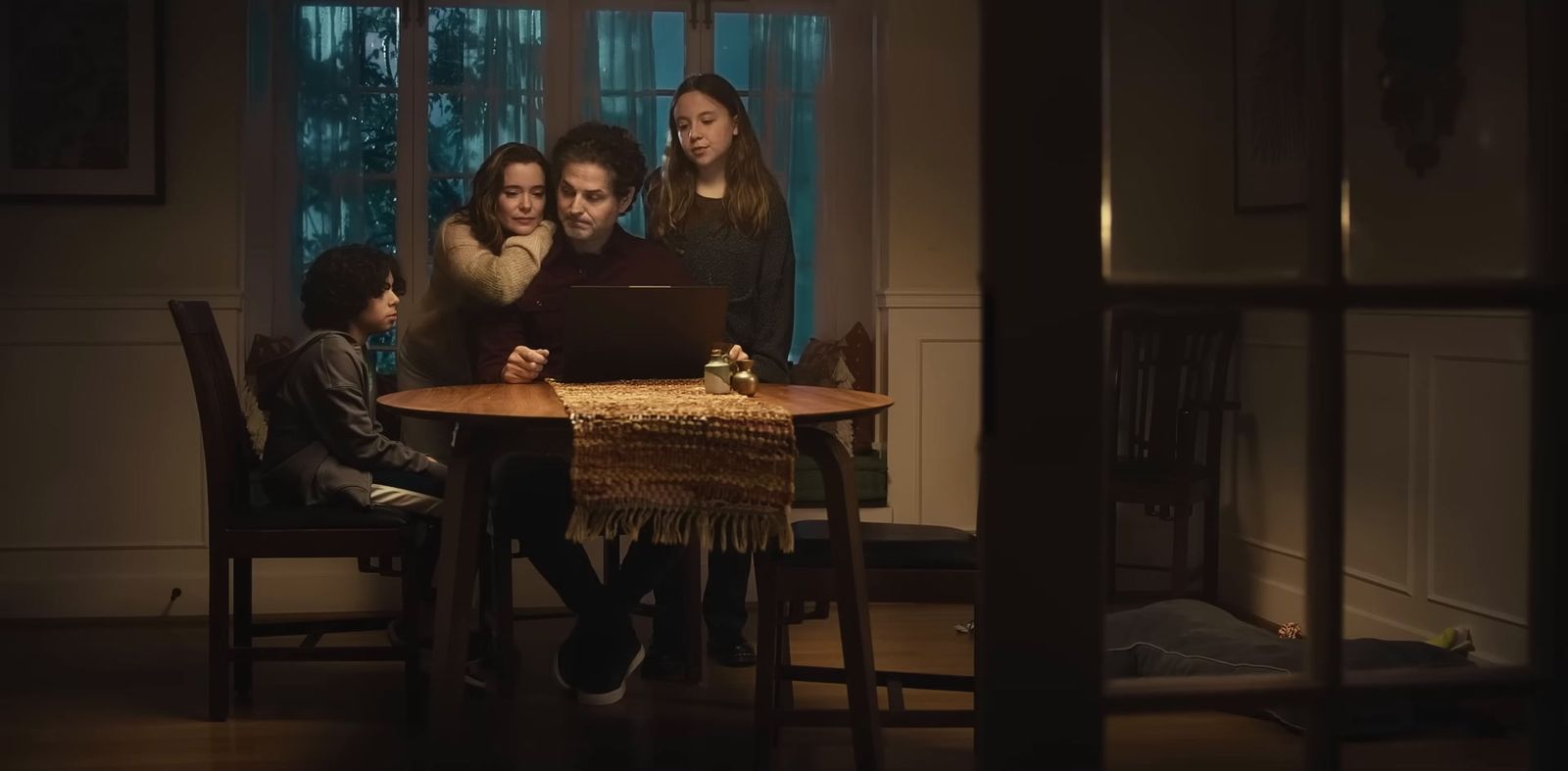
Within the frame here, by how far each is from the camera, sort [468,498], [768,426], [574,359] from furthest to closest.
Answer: [574,359] < [468,498] < [768,426]

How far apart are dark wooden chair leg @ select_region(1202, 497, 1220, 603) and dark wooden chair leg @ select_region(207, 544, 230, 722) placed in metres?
2.47

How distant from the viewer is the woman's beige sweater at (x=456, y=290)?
13.3ft

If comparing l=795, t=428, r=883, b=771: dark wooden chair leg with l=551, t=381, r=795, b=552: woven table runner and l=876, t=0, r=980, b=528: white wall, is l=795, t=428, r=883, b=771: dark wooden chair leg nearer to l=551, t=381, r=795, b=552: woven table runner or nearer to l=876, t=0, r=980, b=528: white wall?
l=551, t=381, r=795, b=552: woven table runner

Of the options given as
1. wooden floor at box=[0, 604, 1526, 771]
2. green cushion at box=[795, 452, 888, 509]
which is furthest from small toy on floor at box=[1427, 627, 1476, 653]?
green cushion at box=[795, 452, 888, 509]

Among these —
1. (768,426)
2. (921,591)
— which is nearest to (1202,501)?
(921,591)

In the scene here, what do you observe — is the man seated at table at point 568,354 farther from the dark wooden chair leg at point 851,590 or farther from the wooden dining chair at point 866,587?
the dark wooden chair leg at point 851,590

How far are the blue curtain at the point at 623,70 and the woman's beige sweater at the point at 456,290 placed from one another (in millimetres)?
693

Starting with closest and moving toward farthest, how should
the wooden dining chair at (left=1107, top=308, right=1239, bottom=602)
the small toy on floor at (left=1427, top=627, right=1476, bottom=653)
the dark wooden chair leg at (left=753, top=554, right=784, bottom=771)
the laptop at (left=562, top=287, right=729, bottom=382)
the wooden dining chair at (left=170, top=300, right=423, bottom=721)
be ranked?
1. the small toy on floor at (left=1427, top=627, right=1476, bottom=653)
2. the dark wooden chair leg at (left=753, top=554, right=784, bottom=771)
3. the laptop at (left=562, top=287, right=729, bottom=382)
4. the wooden dining chair at (left=170, top=300, right=423, bottom=721)
5. the wooden dining chair at (left=1107, top=308, right=1239, bottom=602)

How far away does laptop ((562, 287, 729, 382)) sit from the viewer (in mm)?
3141

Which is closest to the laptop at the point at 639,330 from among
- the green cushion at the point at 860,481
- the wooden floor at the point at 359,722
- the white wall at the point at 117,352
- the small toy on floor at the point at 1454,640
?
the wooden floor at the point at 359,722

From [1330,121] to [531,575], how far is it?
145 inches

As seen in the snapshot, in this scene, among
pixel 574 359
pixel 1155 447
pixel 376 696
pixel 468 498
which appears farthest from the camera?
pixel 1155 447

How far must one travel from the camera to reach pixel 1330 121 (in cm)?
121

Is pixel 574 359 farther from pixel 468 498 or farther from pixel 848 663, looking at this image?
pixel 848 663
